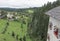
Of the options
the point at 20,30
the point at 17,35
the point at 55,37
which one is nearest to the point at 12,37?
the point at 17,35

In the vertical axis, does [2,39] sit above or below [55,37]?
below

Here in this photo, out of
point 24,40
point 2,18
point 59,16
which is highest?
point 59,16

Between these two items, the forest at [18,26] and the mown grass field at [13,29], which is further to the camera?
the mown grass field at [13,29]

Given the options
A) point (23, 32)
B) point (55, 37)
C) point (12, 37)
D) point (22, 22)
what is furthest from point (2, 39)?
point (55, 37)

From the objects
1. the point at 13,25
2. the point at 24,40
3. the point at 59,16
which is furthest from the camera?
the point at 13,25

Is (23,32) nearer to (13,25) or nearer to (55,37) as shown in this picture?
(13,25)

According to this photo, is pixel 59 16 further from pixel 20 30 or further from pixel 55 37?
pixel 20 30

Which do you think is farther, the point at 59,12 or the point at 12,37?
the point at 12,37

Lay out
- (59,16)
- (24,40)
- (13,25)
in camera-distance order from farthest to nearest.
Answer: (13,25), (24,40), (59,16)

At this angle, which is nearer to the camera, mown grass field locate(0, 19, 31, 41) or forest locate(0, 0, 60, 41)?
forest locate(0, 0, 60, 41)
